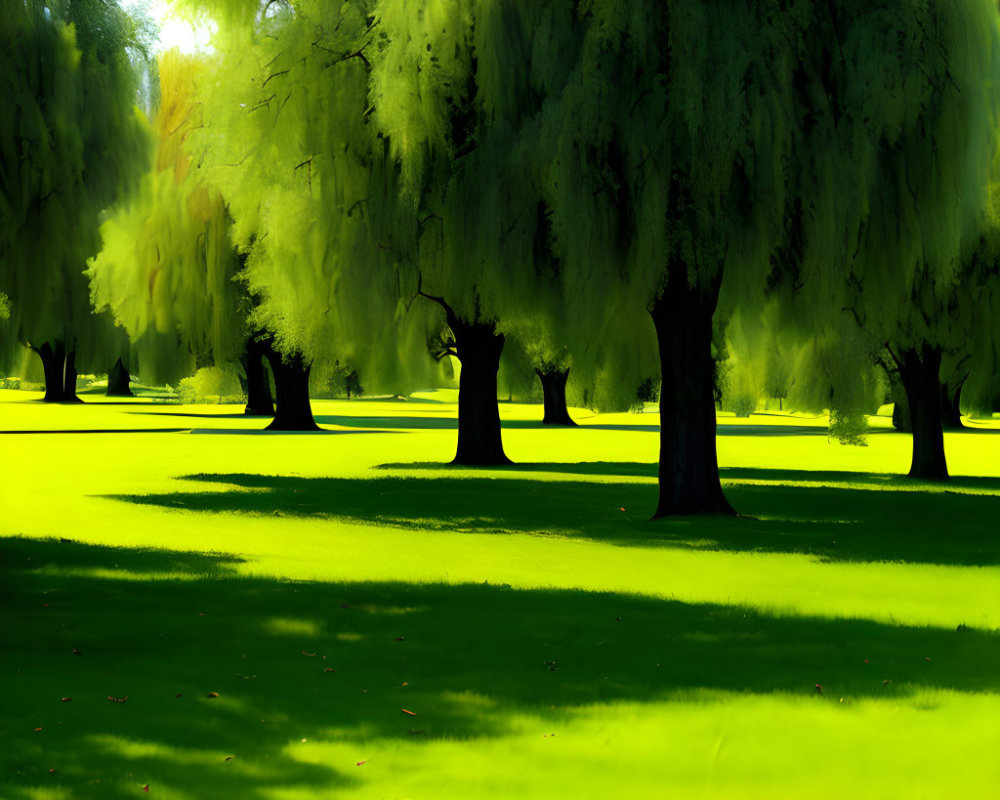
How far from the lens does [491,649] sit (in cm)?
788

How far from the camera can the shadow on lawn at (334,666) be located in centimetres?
548

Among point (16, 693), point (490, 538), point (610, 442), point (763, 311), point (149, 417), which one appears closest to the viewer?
point (16, 693)

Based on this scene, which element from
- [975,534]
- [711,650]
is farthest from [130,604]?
[975,534]

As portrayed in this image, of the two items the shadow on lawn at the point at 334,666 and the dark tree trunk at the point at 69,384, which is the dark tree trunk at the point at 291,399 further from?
the shadow on lawn at the point at 334,666

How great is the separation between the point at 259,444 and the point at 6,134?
22.7 meters

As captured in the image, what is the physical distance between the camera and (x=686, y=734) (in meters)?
5.88

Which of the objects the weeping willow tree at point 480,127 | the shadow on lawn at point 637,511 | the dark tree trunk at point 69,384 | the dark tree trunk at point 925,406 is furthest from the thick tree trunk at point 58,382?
the weeping willow tree at point 480,127

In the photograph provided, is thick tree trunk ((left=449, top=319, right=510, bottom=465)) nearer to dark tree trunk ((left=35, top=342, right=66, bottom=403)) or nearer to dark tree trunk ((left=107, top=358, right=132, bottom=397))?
dark tree trunk ((left=35, top=342, right=66, bottom=403))

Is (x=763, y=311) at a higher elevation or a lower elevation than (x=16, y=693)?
higher

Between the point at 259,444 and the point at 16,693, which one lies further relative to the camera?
the point at 259,444

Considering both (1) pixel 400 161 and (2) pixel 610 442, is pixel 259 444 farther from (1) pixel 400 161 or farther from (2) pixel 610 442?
(1) pixel 400 161

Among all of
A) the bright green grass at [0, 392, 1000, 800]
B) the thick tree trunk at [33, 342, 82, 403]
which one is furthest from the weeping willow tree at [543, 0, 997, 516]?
the thick tree trunk at [33, 342, 82, 403]

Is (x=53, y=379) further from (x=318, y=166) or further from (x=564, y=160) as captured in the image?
(x=564, y=160)

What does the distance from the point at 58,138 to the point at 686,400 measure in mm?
8010
